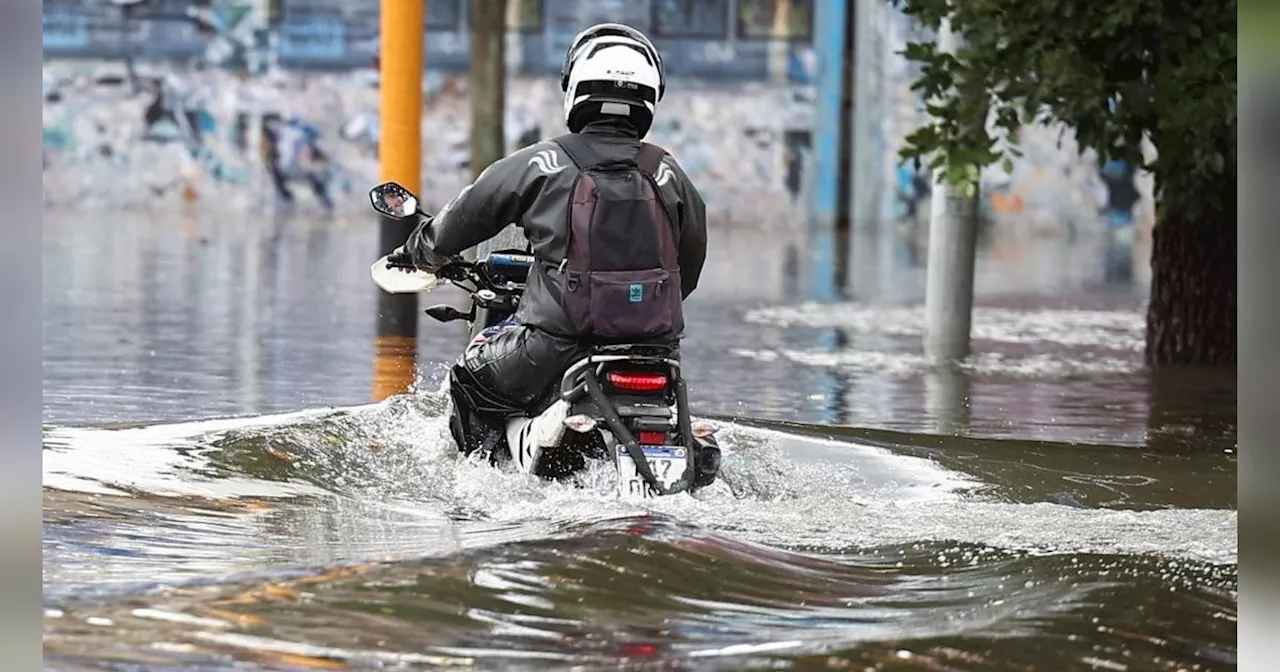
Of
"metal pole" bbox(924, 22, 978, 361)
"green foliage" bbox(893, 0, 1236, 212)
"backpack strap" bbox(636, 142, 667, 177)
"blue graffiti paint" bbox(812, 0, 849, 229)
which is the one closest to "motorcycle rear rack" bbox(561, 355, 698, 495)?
"backpack strap" bbox(636, 142, 667, 177)

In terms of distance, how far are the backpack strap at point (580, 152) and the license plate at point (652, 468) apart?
3.08ft

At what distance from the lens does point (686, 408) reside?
6586 mm

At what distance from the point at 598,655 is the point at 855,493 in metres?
3.03

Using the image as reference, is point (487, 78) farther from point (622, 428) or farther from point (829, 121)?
point (622, 428)

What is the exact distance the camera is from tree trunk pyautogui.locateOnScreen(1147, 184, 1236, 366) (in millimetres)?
12930

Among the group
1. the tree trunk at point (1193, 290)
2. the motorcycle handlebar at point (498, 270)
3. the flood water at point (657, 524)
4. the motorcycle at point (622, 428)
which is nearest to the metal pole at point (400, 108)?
the flood water at point (657, 524)

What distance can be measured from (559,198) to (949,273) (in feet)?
23.5

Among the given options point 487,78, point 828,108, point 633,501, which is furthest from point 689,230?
point 828,108

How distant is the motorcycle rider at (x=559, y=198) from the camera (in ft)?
21.8

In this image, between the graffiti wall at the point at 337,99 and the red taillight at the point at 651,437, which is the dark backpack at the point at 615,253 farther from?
the graffiti wall at the point at 337,99

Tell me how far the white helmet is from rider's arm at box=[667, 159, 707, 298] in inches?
8.9

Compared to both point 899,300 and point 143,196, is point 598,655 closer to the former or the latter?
point 899,300

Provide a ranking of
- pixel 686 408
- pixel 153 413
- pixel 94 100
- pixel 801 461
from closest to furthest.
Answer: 1. pixel 686 408
2. pixel 801 461
3. pixel 153 413
4. pixel 94 100
